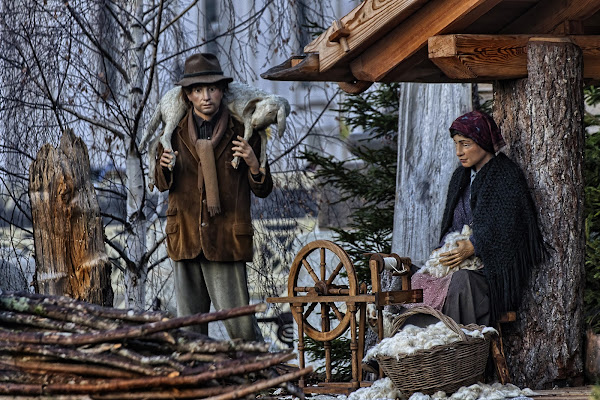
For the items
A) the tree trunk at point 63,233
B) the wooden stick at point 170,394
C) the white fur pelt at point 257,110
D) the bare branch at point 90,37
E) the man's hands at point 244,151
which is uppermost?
the bare branch at point 90,37

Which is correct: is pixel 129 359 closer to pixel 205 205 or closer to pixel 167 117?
pixel 205 205

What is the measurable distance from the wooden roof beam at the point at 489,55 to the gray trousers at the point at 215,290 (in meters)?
1.69

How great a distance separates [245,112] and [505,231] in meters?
1.65

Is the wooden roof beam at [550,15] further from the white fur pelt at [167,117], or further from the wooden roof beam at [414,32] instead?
the white fur pelt at [167,117]

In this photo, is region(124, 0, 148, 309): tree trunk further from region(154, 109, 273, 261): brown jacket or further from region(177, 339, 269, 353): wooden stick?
region(177, 339, 269, 353): wooden stick

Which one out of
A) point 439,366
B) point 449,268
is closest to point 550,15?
point 449,268

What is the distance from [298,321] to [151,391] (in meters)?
2.97

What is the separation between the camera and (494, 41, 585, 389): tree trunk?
20.2 ft

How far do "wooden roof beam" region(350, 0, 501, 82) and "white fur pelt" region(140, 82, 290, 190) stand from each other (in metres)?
0.57

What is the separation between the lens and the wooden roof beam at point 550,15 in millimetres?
6227

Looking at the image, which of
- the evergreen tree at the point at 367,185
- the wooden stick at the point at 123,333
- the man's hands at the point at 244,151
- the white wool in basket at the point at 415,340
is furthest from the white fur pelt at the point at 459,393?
the evergreen tree at the point at 367,185

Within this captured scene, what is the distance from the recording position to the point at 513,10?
A: 21.0ft

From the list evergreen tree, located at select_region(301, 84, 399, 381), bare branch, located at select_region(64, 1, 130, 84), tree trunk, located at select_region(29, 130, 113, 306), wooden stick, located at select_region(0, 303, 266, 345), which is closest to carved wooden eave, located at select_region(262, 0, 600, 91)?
bare branch, located at select_region(64, 1, 130, 84)

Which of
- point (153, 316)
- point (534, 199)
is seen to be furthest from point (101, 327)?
point (534, 199)
